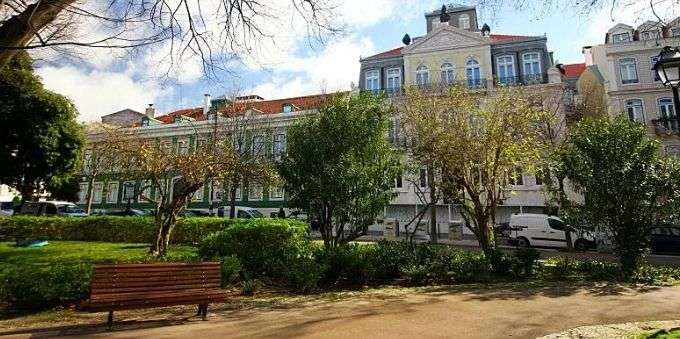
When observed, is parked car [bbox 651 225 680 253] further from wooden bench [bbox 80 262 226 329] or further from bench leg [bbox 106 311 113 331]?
bench leg [bbox 106 311 113 331]

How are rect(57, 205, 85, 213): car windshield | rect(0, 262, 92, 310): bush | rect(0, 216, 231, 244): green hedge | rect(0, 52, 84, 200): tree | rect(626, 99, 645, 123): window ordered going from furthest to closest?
rect(626, 99, 645, 123): window, rect(57, 205, 85, 213): car windshield, rect(0, 52, 84, 200): tree, rect(0, 216, 231, 244): green hedge, rect(0, 262, 92, 310): bush

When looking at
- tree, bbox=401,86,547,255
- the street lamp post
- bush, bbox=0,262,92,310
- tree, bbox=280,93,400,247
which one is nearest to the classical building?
tree, bbox=401,86,547,255

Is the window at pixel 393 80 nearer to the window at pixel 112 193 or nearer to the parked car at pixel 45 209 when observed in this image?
the parked car at pixel 45 209

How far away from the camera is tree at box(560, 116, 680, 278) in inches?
457

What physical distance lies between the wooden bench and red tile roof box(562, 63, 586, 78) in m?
39.0

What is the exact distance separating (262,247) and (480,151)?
7285mm

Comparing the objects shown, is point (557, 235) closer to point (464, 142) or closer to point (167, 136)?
point (464, 142)

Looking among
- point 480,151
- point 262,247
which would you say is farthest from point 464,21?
point 262,247

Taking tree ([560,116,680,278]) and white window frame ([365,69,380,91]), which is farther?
white window frame ([365,69,380,91])

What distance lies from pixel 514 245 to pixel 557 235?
221 cm

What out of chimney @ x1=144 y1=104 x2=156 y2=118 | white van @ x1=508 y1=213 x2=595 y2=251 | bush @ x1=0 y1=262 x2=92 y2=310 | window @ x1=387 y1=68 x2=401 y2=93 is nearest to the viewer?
bush @ x1=0 y1=262 x2=92 y2=310

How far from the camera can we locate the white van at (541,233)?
23.0m

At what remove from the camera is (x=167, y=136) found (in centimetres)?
4197

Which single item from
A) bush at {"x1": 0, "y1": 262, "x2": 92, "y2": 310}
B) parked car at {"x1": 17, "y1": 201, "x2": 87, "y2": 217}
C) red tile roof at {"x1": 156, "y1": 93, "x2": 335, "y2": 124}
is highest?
red tile roof at {"x1": 156, "y1": 93, "x2": 335, "y2": 124}
